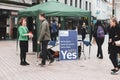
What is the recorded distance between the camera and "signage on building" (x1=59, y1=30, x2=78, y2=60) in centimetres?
1659

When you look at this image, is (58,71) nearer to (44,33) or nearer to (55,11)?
(44,33)

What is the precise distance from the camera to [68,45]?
16.7m

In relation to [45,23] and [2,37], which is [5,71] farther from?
[2,37]

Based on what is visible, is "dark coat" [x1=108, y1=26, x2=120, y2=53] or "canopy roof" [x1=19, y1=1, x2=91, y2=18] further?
"canopy roof" [x1=19, y1=1, x2=91, y2=18]

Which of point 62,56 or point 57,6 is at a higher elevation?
point 57,6

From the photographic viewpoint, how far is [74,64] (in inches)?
603

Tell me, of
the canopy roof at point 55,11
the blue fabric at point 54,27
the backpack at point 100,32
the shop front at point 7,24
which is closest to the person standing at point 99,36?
the backpack at point 100,32

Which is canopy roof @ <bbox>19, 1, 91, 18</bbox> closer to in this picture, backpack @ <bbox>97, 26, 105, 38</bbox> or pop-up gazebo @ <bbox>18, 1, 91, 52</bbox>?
pop-up gazebo @ <bbox>18, 1, 91, 52</bbox>

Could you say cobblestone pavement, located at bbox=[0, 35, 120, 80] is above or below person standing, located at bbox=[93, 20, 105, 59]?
below

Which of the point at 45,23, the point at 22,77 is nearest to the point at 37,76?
the point at 22,77

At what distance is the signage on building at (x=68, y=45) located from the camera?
16.6 m

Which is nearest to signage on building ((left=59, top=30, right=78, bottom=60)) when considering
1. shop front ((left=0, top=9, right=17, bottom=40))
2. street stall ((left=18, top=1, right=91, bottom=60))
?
street stall ((left=18, top=1, right=91, bottom=60))

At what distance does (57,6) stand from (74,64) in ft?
10.8

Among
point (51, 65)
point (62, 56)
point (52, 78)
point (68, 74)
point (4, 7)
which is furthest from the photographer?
point (4, 7)
